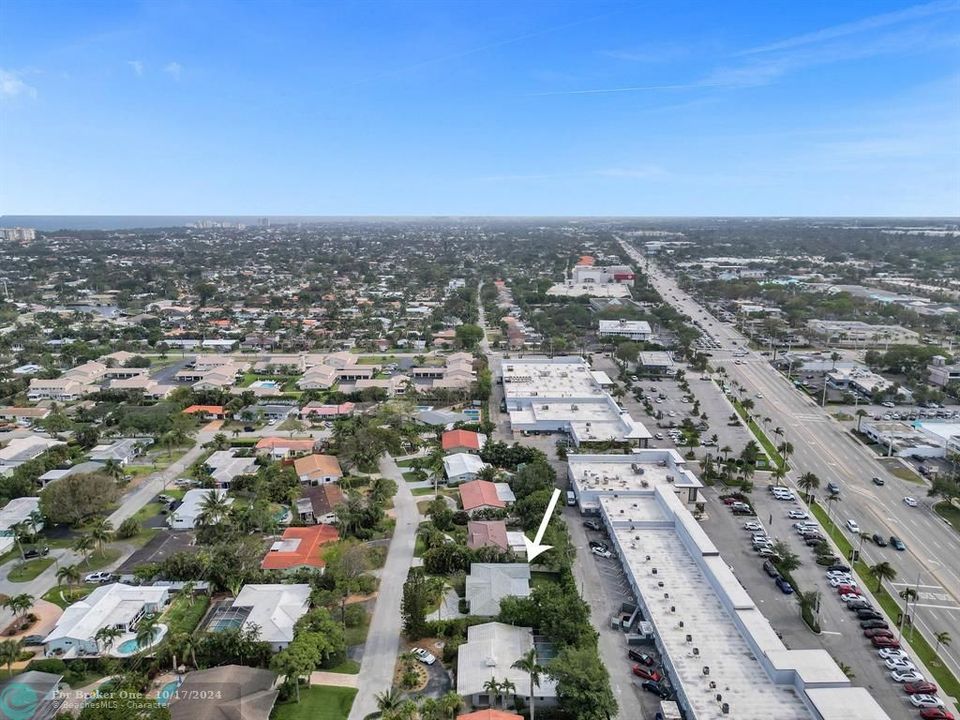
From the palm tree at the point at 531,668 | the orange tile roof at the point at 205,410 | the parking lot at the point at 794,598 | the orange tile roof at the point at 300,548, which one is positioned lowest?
the parking lot at the point at 794,598

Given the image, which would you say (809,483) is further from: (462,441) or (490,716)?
(490,716)

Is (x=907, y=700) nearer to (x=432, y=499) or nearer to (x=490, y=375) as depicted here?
(x=432, y=499)

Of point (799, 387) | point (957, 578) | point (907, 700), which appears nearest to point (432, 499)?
point (907, 700)

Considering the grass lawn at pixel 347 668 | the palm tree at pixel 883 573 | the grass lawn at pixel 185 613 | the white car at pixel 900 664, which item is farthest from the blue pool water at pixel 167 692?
the palm tree at pixel 883 573

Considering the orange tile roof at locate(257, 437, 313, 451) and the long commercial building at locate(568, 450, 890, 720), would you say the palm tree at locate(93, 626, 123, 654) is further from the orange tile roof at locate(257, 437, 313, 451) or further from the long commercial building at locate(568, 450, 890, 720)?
the long commercial building at locate(568, 450, 890, 720)

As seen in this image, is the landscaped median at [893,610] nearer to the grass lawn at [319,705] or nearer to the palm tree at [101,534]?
the grass lawn at [319,705]
